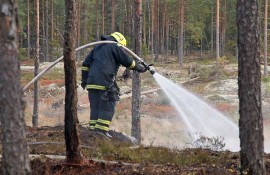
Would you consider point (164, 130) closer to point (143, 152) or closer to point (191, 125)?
point (191, 125)

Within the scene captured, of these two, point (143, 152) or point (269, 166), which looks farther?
point (143, 152)

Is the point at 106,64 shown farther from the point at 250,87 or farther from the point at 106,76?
the point at 250,87

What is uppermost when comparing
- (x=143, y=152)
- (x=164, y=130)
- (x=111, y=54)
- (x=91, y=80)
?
(x=111, y=54)

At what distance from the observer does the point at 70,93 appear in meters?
4.81

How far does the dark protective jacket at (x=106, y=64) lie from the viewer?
7.93 meters

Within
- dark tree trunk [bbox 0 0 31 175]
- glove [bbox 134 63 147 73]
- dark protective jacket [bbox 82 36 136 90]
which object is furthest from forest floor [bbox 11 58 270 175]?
glove [bbox 134 63 147 73]

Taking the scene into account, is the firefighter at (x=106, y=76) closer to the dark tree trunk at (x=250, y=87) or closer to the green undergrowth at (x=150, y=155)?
the green undergrowth at (x=150, y=155)

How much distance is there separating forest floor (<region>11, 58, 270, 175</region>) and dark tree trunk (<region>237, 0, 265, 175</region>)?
2.00 ft

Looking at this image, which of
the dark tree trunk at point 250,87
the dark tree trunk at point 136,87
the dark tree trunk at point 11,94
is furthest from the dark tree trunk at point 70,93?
the dark tree trunk at point 136,87

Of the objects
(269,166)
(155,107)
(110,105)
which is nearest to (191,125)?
(155,107)

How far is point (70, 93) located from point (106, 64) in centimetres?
320

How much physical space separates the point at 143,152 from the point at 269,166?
1.88 meters

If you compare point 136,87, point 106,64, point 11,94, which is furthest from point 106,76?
point 11,94

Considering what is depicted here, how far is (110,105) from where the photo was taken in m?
8.02
